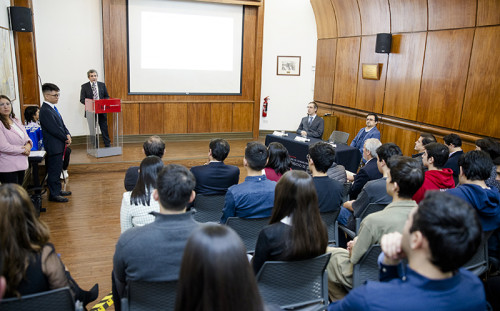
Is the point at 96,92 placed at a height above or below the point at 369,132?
above

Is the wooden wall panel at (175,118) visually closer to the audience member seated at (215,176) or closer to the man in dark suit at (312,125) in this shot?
the man in dark suit at (312,125)

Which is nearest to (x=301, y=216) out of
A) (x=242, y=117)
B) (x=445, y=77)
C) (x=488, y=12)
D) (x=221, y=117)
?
(x=488, y=12)

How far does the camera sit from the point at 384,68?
24.6 ft

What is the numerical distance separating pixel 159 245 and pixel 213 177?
5.41 feet

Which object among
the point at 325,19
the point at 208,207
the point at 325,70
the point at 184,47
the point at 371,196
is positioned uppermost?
the point at 325,19

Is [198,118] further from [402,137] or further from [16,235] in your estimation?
[16,235]

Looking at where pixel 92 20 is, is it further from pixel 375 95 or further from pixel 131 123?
pixel 375 95

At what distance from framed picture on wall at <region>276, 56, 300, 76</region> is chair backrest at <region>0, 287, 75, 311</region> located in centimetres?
861

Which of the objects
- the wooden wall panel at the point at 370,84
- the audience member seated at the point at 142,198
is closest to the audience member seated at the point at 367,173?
the audience member seated at the point at 142,198

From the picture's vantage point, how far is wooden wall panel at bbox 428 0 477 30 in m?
5.64

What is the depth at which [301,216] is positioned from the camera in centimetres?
205

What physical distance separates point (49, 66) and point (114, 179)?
3.07 meters

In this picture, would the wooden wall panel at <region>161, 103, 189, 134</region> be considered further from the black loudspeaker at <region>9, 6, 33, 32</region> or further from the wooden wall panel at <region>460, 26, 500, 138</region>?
the wooden wall panel at <region>460, 26, 500, 138</region>

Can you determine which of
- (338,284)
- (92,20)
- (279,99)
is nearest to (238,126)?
(279,99)
